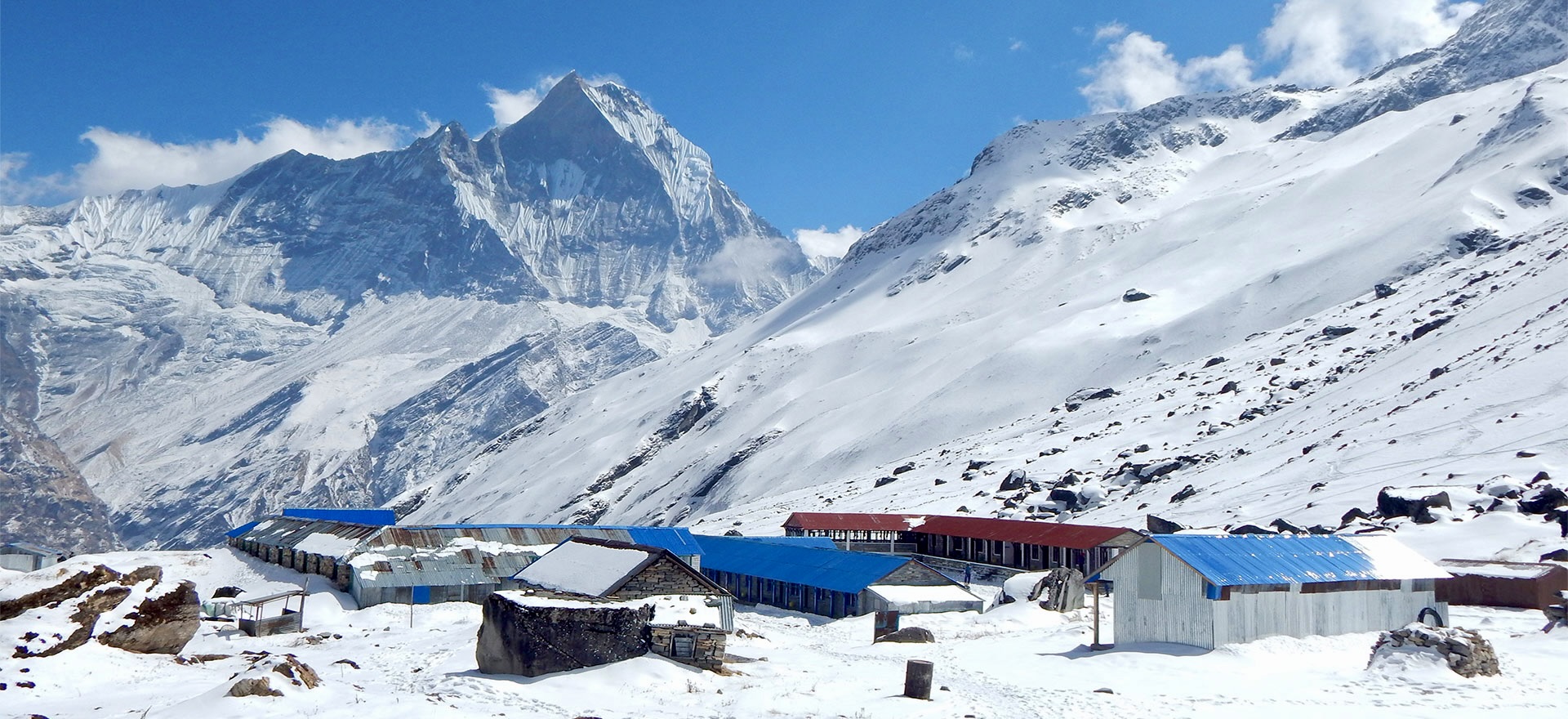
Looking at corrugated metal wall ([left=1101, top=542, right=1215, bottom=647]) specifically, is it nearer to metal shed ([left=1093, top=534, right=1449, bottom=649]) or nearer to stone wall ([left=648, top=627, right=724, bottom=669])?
metal shed ([left=1093, top=534, right=1449, bottom=649])

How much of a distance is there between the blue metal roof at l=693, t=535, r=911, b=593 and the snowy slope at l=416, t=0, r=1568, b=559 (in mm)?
21319

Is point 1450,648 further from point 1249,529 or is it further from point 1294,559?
point 1249,529

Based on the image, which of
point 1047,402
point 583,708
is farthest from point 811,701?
point 1047,402

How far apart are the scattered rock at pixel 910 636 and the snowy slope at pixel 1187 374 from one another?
27427 mm

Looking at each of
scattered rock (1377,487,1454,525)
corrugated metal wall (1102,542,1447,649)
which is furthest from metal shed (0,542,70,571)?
scattered rock (1377,487,1454,525)

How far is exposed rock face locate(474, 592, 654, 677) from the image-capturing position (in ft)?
77.4

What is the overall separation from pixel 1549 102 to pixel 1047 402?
10616 centimetres

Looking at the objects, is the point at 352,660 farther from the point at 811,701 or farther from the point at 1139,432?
the point at 1139,432

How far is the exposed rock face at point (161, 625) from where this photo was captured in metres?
24.6

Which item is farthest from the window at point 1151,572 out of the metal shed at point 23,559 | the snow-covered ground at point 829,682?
the metal shed at point 23,559

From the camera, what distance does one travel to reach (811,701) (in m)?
21.9

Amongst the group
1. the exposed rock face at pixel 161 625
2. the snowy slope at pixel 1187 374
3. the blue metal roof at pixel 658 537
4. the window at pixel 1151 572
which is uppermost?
the snowy slope at pixel 1187 374

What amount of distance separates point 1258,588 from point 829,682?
12.3 meters

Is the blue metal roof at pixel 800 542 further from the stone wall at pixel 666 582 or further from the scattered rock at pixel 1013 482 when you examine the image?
the stone wall at pixel 666 582
